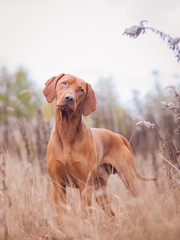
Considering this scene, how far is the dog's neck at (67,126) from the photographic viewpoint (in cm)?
327

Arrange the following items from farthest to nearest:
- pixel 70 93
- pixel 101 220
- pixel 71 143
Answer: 1. pixel 71 143
2. pixel 70 93
3. pixel 101 220

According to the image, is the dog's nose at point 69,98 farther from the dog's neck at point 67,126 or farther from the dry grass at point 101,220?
the dry grass at point 101,220

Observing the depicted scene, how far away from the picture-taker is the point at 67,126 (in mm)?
3289

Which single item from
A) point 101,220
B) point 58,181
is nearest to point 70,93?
point 58,181

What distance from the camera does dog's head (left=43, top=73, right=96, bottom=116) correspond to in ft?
9.86

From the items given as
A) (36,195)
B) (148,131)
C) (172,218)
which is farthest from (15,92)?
(172,218)

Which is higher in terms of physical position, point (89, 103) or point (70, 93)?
point (70, 93)

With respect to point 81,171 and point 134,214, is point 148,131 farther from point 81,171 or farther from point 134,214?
point 134,214

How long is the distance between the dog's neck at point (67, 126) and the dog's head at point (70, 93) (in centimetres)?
11

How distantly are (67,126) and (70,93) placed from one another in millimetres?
436

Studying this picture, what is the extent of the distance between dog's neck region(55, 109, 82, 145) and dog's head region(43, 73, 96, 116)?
11 cm

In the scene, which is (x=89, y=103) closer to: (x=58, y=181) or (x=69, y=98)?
(x=69, y=98)

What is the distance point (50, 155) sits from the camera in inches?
128

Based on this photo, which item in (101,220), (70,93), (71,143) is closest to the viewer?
(101,220)
